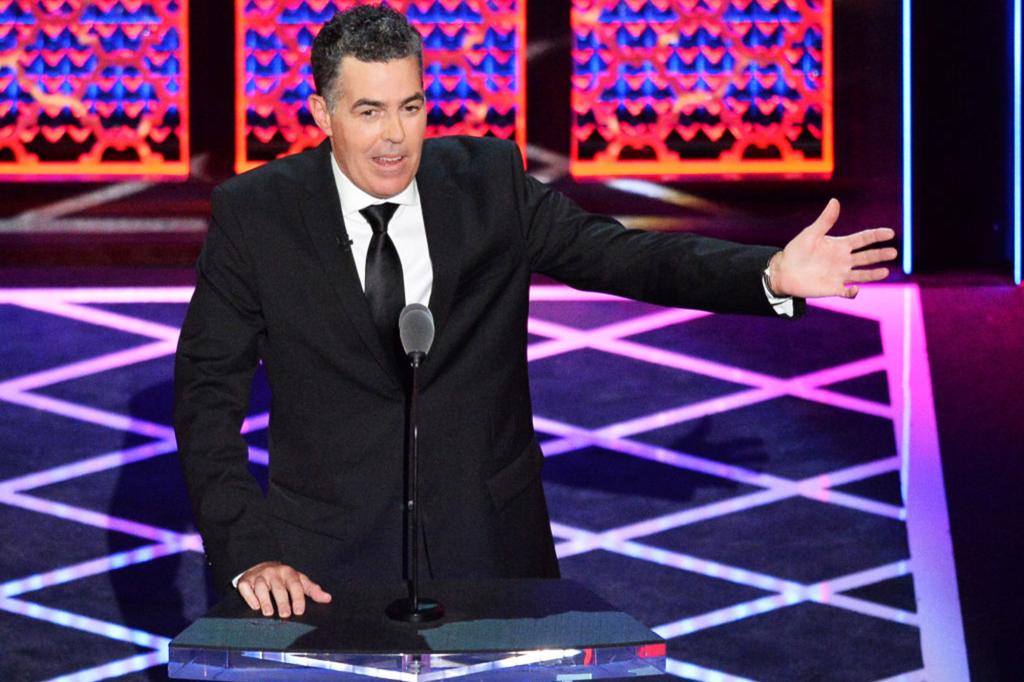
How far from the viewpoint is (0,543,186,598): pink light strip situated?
9.95ft

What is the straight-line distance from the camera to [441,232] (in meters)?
1.77

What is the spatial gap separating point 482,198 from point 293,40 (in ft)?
7.96

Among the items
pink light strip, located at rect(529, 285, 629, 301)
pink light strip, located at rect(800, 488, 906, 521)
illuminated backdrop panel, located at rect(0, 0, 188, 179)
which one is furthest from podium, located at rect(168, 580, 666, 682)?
illuminated backdrop panel, located at rect(0, 0, 188, 179)

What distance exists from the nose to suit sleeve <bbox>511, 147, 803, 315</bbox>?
0.80ft

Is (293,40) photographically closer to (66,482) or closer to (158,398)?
(158,398)

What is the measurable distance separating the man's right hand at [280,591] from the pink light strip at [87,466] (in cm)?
189

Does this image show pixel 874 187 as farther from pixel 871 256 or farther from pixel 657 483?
pixel 871 256

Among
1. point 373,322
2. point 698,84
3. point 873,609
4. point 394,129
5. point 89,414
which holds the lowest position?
point 873,609

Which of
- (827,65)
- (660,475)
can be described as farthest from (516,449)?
(827,65)

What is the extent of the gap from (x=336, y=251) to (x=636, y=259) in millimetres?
376

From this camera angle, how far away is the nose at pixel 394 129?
166 cm

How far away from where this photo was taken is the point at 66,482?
3258 millimetres

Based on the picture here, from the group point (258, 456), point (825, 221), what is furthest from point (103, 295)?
point (825, 221)

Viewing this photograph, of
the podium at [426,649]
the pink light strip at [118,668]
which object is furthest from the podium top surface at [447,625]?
the pink light strip at [118,668]
